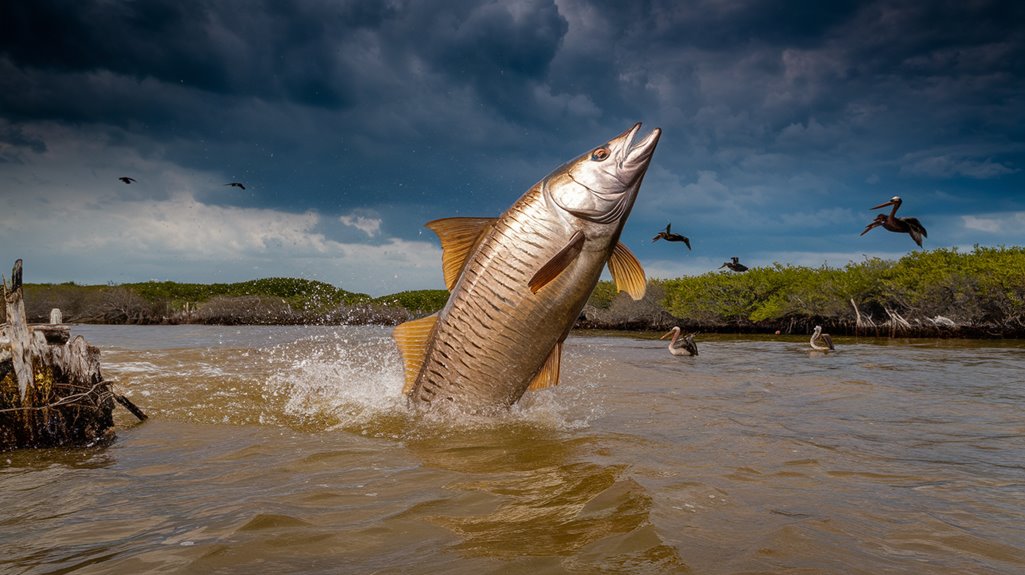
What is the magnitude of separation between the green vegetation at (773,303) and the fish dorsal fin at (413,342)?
21010 millimetres

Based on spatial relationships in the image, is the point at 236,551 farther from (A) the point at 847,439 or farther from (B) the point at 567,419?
(A) the point at 847,439

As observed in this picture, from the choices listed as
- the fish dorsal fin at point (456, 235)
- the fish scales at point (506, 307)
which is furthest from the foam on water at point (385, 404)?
the fish dorsal fin at point (456, 235)

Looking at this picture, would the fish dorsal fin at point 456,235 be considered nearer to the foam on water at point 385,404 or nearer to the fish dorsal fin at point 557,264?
the fish dorsal fin at point 557,264

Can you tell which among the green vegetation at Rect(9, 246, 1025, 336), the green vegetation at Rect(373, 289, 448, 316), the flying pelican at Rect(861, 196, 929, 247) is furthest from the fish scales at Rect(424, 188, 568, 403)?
the green vegetation at Rect(373, 289, 448, 316)

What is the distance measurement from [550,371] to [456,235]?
1383 mm

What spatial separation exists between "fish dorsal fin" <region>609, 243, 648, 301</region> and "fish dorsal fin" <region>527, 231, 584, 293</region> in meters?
0.57

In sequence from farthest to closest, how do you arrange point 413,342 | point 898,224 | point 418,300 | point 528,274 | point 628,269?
point 418,300 < point 898,224 < point 413,342 < point 628,269 < point 528,274

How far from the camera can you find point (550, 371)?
16.3ft

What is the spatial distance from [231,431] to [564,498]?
3.73 m

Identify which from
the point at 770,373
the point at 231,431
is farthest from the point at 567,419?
the point at 770,373

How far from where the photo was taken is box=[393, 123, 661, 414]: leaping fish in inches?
175

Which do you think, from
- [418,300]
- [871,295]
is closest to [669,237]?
[871,295]

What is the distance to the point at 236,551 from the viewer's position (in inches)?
95.2

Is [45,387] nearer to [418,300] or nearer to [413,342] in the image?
[413,342]
